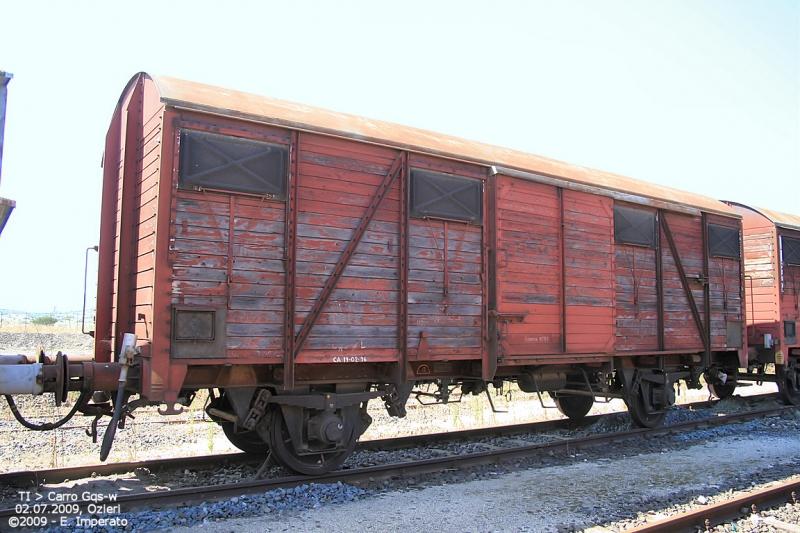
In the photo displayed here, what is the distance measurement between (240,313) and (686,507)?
16.1 ft

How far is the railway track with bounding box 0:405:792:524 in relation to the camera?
5390mm

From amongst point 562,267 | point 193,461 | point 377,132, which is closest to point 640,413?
point 562,267

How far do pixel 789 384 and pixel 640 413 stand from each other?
6129 mm

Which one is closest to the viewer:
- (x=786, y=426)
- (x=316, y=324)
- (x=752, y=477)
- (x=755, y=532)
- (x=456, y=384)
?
(x=755, y=532)

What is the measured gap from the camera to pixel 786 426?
10.6 metres

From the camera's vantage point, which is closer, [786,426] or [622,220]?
[622,220]

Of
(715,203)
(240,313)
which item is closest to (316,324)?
(240,313)

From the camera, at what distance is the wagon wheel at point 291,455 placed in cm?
644

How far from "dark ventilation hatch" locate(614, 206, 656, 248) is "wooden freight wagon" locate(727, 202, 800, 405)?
493cm

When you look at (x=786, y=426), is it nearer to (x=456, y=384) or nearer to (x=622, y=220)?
(x=622, y=220)

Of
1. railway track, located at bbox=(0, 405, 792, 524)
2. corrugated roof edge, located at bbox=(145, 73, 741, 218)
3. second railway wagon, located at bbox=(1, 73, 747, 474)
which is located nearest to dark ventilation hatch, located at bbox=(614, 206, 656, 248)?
second railway wagon, located at bbox=(1, 73, 747, 474)

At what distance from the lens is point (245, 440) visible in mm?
7277

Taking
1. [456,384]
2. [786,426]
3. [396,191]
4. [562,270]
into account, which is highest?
[396,191]

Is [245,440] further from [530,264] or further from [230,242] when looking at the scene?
[530,264]
